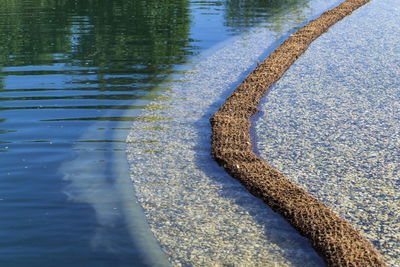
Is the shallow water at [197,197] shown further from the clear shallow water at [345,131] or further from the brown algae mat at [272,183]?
the clear shallow water at [345,131]

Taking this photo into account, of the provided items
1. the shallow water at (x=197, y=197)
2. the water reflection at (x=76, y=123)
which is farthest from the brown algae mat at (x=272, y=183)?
the water reflection at (x=76, y=123)

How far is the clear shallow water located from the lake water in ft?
2.67

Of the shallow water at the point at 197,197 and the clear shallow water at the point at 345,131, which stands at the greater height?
the clear shallow water at the point at 345,131

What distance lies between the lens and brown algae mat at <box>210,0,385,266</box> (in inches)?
Answer: 190

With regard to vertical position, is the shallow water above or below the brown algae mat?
below

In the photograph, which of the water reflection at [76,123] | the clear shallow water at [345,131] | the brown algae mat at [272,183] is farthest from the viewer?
the clear shallow water at [345,131]

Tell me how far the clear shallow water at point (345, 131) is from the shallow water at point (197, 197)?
26.9 inches

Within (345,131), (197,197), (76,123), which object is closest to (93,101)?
(76,123)

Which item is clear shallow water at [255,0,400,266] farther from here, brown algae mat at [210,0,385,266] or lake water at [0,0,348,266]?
lake water at [0,0,348,266]

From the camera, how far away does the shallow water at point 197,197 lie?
16.1ft

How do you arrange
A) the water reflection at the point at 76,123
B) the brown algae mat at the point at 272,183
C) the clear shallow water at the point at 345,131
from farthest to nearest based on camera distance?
the clear shallow water at the point at 345,131
the water reflection at the point at 76,123
the brown algae mat at the point at 272,183

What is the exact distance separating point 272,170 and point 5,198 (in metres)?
2.77

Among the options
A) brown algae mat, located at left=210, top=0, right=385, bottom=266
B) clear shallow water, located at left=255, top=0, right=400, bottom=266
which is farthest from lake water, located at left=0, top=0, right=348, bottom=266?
clear shallow water, located at left=255, top=0, right=400, bottom=266

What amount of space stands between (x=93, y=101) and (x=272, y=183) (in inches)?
151
